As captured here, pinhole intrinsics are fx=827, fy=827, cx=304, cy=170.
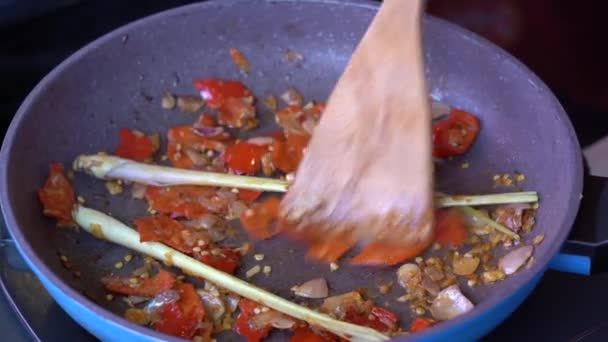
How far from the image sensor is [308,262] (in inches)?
42.8


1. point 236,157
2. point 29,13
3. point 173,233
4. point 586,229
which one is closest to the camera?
point 586,229

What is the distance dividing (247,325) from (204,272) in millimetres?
90

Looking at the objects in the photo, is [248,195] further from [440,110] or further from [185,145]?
[440,110]

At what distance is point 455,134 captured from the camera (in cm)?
123

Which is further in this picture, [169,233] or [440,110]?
[440,110]

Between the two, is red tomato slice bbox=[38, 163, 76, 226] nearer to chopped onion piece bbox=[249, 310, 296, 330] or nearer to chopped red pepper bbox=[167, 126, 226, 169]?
chopped red pepper bbox=[167, 126, 226, 169]

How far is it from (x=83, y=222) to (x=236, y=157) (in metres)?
0.24

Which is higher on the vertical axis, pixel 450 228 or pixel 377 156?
pixel 377 156

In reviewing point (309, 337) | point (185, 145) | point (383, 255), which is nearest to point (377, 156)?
point (383, 255)

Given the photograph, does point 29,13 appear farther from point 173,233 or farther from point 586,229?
point 586,229

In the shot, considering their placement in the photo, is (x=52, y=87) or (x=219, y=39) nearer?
(x=52, y=87)

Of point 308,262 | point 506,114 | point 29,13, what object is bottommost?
point 308,262

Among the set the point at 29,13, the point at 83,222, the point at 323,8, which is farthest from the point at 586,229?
the point at 29,13

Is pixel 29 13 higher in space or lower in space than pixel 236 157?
higher
